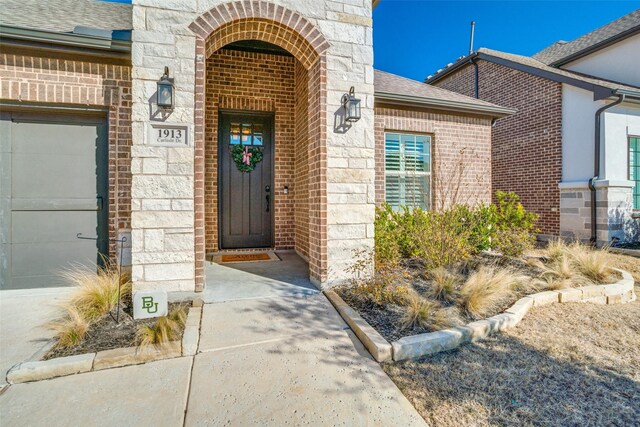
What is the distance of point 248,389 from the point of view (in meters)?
2.15

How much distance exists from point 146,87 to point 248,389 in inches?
124

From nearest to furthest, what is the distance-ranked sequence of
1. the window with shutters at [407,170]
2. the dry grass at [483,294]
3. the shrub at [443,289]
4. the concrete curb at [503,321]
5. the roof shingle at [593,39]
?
1. the concrete curb at [503,321]
2. the dry grass at [483,294]
3. the shrub at [443,289]
4. the window with shutters at [407,170]
5. the roof shingle at [593,39]

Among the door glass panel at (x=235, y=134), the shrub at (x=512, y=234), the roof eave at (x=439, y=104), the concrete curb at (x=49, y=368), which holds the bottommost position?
the concrete curb at (x=49, y=368)

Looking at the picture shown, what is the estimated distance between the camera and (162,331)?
2.68 m

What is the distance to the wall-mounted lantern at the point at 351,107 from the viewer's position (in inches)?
153

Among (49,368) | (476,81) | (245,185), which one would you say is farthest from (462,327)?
(476,81)

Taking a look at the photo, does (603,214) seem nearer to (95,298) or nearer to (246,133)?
(246,133)

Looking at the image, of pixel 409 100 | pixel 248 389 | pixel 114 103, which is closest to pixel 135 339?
pixel 248 389

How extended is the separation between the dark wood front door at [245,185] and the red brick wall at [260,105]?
178 millimetres

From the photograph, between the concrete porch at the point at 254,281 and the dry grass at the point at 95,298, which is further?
the concrete porch at the point at 254,281

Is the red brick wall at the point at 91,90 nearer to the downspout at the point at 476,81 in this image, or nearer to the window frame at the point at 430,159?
the window frame at the point at 430,159

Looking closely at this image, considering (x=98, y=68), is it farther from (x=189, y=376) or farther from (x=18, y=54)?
(x=189, y=376)

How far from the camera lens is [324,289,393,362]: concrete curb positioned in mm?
2527

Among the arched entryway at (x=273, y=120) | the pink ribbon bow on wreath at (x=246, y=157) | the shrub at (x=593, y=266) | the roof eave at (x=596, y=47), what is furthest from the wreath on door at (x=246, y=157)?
the roof eave at (x=596, y=47)
